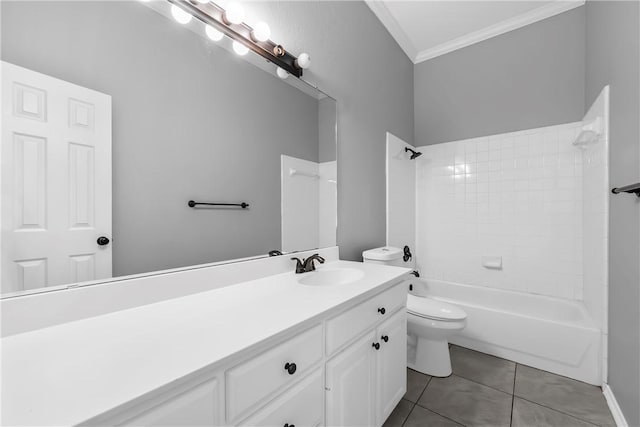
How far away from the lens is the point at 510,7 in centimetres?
222

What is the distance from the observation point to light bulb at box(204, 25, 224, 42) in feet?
3.48

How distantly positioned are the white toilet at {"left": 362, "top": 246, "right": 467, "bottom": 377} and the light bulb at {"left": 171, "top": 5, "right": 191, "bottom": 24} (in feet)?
5.29

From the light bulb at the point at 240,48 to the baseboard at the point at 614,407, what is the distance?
8.51 ft

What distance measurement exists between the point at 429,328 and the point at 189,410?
165cm

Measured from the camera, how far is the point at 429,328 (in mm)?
1771

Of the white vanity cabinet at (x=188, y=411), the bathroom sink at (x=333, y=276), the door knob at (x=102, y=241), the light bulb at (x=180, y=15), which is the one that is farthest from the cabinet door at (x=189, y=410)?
the light bulb at (x=180, y=15)

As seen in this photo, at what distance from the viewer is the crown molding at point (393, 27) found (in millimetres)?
2153

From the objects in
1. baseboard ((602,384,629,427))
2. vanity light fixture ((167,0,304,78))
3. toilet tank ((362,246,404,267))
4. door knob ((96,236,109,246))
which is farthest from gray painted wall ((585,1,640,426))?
door knob ((96,236,109,246))

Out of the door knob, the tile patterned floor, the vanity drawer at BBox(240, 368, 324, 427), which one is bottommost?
the tile patterned floor

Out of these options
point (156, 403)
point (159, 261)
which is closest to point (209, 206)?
point (159, 261)

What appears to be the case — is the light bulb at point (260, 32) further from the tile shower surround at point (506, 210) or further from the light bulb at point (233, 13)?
the tile shower surround at point (506, 210)

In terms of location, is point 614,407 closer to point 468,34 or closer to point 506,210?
point 506,210

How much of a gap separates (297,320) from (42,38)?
101cm

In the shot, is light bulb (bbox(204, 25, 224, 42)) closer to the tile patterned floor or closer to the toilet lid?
the toilet lid
